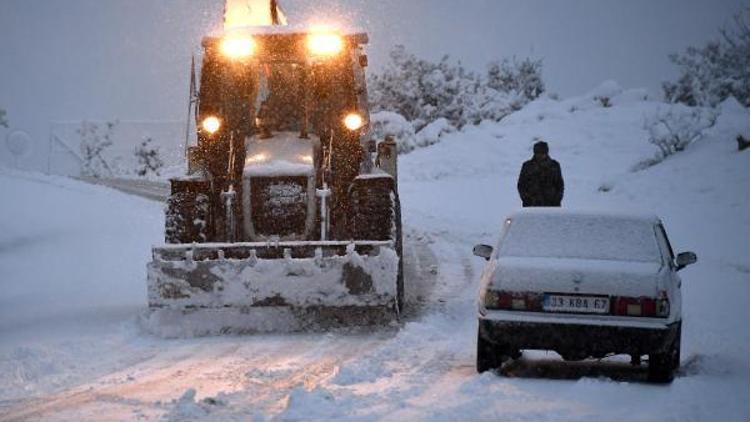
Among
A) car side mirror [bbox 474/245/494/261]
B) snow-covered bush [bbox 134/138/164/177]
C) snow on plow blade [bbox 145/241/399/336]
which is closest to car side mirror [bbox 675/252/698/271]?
car side mirror [bbox 474/245/494/261]

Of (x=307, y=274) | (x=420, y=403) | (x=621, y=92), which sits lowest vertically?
(x=420, y=403)

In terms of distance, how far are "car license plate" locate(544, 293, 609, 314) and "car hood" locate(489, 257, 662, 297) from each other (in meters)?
0.04

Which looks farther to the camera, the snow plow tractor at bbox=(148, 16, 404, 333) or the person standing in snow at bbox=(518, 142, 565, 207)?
the person standing in snow at bbox=(518, 142, 565, 207)

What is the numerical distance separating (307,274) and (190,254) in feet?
3.70

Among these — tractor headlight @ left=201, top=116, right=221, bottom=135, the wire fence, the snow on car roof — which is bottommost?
the snow on car roof

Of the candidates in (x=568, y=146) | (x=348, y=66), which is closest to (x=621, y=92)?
(x=568, y=146)

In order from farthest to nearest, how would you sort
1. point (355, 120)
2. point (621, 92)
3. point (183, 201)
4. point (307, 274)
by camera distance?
point (621, 92), point (355, 120), point (183, 201), point (307, 274)

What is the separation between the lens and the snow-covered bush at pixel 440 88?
55.3 m

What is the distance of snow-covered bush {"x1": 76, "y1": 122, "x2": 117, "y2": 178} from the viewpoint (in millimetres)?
70375

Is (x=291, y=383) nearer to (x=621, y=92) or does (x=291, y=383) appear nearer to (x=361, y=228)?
(x=361, y=228)

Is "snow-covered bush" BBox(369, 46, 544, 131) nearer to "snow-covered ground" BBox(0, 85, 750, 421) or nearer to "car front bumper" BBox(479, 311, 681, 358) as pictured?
"snow-covered ground" BBox(0, 85, 750, 421)

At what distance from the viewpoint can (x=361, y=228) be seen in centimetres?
1197

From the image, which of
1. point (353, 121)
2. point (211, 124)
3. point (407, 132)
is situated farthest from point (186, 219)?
point (407, 132)

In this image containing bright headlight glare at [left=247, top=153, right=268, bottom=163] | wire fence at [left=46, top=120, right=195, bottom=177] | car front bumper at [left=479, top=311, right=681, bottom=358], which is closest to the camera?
car front bumper at [left=479, top=311, right=681, bottom=358]
